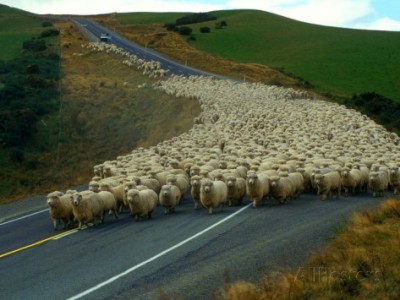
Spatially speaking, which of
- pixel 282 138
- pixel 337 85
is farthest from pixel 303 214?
pixel 337 85

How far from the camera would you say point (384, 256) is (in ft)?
35.9

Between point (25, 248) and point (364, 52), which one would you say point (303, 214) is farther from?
point (364, 52)

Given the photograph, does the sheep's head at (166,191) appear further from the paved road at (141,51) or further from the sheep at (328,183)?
the paved road at (141,51)

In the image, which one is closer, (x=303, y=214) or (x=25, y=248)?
(x=25, y=248)

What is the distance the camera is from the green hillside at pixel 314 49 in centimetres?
7325

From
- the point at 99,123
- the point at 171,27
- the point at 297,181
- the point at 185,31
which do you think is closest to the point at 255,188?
the point at 297,181

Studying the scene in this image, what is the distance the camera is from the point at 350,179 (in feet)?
66.4

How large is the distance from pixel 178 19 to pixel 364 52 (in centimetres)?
3931

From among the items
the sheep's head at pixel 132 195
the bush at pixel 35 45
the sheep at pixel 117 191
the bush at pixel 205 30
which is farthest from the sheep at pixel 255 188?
the bush at pixel 205 30

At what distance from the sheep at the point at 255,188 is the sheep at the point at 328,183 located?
160cm

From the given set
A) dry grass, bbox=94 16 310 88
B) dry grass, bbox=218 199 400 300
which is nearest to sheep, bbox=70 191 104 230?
dry grass, bbox=218 199 400 300

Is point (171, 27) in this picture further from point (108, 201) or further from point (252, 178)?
point (108, 201)

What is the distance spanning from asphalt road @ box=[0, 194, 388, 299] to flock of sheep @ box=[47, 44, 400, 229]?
53 cm

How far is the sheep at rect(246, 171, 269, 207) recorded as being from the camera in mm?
18688
